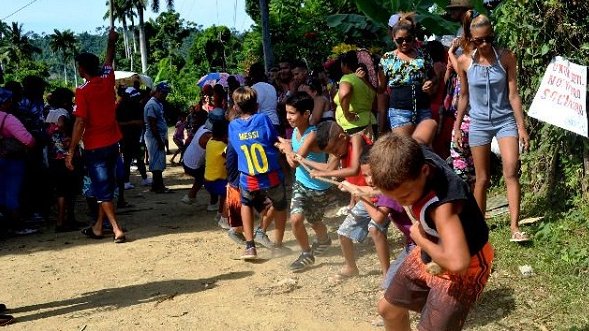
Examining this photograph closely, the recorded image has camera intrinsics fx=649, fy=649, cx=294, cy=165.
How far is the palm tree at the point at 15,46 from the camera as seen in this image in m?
69.1

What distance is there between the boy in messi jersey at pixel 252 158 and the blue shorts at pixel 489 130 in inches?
71.3

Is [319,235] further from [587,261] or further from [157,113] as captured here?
[157,113]

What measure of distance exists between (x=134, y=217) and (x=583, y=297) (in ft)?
19.7

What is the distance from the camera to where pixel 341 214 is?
7570mm

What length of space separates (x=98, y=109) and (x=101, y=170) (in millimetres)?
672

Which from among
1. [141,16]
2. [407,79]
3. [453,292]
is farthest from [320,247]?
[141,16]

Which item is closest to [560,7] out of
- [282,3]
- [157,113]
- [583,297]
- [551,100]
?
[551,100]

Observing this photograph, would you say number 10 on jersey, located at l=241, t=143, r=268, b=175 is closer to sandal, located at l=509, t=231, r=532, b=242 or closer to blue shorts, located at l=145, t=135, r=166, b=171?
sandal, located at l=509, t=231, r=532, b=242

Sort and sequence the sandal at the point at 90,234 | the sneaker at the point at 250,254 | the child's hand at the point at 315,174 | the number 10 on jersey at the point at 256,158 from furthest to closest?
1. the sandal at the point at 90,234
2. the sneaker at the point at 250,254
3. the number 10 on jersey at the point at 256,158
4. the child's hand at the point at 315,174

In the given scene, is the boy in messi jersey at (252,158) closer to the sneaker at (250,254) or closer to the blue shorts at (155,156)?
the sneaker at (250,254)

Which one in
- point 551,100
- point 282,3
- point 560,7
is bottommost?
point 551,100

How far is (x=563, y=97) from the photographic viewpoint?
5.16 meters

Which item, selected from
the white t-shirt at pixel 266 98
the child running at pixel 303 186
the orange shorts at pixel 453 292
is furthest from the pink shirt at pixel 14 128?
→ the orange shorts at pixel 453 292

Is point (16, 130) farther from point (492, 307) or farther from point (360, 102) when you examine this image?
point (492, 307)
